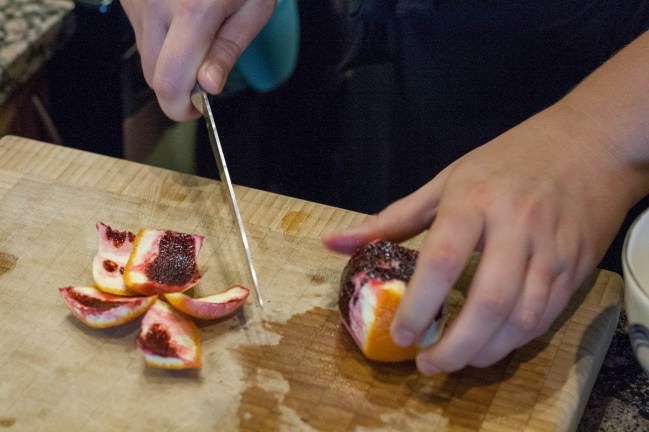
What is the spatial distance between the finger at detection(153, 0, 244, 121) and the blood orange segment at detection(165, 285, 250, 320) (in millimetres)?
323

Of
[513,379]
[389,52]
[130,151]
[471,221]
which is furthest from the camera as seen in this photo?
[130,151]

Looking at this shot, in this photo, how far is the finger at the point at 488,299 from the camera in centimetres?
103

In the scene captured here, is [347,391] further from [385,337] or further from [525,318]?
[525,318]

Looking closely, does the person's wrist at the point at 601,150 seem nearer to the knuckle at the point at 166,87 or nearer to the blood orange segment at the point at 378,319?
the blood orange segment at the point at 378,319

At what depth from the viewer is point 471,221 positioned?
1073 mm

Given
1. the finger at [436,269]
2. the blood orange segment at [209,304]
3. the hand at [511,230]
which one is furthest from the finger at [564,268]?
the blood orange segment at [209,304]

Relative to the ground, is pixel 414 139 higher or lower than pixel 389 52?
lower

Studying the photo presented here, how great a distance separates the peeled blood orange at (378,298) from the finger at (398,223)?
0.05 m

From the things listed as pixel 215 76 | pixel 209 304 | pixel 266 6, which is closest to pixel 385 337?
pixel 209 304

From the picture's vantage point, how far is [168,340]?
1201mm

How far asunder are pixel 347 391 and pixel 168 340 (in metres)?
0.26

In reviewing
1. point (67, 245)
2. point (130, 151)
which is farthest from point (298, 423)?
point (130, 151)

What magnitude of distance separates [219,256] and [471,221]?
0.48 metres

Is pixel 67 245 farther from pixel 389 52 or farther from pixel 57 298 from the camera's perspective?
pixel 389 52
